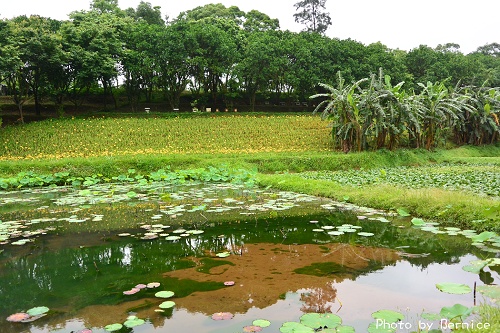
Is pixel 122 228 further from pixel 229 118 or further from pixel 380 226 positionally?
pixel 229 118

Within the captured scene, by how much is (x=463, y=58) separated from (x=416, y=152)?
2527 centimetres

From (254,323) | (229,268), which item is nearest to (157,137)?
(229,268)

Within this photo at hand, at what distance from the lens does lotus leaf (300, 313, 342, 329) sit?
9.71 ft

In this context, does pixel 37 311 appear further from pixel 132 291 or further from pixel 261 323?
pixel 261 323

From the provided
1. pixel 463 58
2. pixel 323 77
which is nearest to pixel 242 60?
pixel 323 77

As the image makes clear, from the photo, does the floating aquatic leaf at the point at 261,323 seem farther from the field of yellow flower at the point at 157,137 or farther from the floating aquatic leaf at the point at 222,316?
the field of yellow flower at the point at 157,137

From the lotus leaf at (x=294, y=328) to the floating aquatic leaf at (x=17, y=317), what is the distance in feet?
7.35

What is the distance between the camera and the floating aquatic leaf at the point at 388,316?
3027mm

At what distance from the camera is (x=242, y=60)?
1328 inches

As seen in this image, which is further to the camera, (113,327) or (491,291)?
(491,291)

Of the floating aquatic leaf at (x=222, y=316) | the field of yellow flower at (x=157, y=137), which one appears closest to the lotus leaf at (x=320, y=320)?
the floating aquatic leaf at (x=222, y=316)

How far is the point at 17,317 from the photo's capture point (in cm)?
334

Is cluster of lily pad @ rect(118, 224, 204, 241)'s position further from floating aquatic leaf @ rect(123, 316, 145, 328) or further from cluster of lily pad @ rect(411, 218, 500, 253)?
cluster of lily pad @ rect(411, 218, 500, 253)

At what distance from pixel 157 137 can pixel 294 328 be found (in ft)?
70.8
